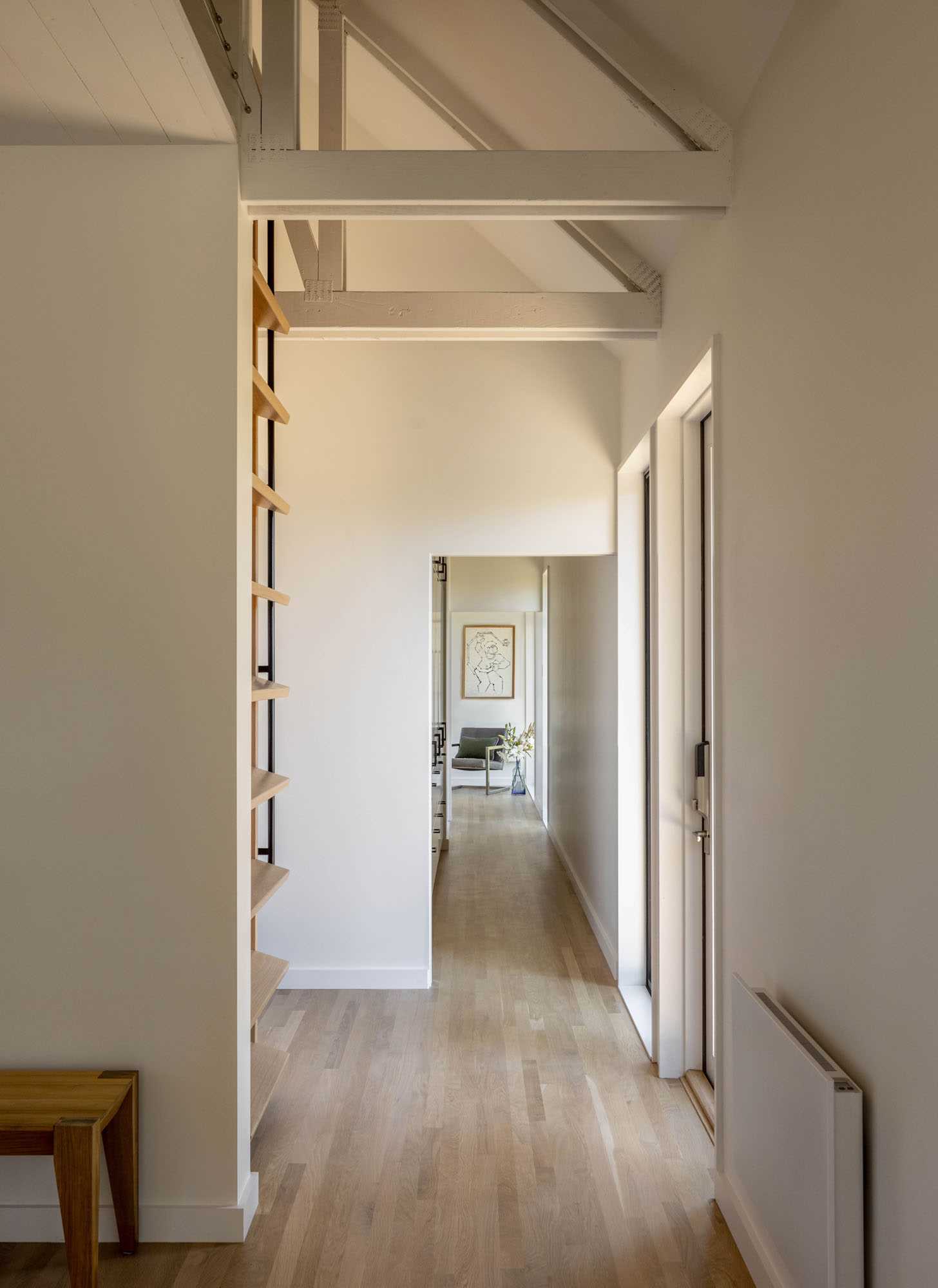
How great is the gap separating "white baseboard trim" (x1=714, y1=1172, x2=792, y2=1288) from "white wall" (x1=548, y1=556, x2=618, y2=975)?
191 cm

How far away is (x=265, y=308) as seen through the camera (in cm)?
284

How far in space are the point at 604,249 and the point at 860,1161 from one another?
10.0 ft

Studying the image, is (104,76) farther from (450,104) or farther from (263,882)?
(263,882)

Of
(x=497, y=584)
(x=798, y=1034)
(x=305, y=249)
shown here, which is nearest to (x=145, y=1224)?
(x=798, y=1034)

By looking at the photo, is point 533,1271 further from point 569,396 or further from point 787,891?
point 569,396

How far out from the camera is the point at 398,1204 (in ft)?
8.35

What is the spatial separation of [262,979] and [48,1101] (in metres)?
0.83

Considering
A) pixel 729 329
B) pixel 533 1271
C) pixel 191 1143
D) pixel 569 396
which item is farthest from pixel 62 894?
pixel 569 396

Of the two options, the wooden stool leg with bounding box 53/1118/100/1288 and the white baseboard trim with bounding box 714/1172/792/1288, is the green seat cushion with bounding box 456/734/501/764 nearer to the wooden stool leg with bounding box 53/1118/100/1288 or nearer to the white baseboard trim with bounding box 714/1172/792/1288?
the white baseboard trim with bounding box 714/1172/792/1288

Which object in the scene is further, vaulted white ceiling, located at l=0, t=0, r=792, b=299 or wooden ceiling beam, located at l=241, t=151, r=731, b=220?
wooden ceiling beam, located at l=241, t=151, r=731, b=220

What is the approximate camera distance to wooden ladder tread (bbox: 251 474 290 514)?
273 cm

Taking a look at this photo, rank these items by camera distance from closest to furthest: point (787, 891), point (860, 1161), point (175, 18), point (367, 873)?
point (860, 1161) → point (175, 18) → point (787, 891) → point (367, 873)

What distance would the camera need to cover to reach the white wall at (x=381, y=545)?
4395mm

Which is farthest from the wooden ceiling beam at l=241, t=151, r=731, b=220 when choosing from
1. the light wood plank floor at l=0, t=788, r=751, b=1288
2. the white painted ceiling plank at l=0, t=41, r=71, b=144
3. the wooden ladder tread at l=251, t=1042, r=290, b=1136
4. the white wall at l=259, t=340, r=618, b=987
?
the light wood plank floor at l=0, t=788, r=751, b=1288
